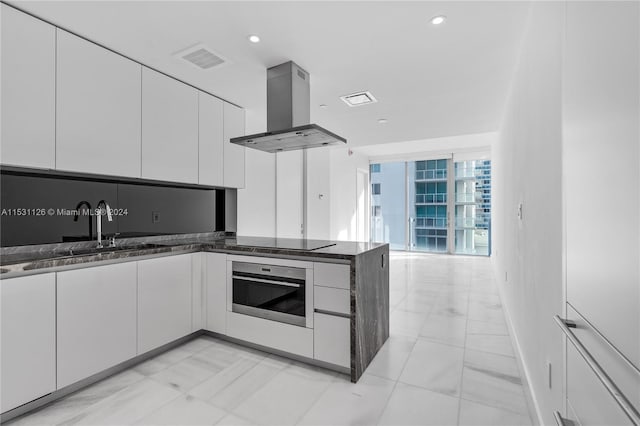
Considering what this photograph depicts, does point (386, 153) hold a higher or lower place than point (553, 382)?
higher

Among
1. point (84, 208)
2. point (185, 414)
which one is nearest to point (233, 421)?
point (185, 414)

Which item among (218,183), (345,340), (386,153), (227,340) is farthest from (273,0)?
(386,153)

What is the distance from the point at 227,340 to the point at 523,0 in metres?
3.39

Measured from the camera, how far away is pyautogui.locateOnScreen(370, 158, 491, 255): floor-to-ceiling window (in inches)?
309

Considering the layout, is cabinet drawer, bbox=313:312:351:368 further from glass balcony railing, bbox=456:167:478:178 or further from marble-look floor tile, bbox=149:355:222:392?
glass balcony railing, bbox=456:167:478:178

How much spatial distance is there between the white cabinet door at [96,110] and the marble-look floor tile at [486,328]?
11.5ft

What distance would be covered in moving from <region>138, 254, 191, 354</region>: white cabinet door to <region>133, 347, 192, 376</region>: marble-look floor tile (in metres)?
0.11

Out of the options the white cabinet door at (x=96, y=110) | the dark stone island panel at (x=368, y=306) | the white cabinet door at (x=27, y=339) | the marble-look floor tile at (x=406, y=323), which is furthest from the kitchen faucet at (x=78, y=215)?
the marble-look floor tile at (x=406, y=323)

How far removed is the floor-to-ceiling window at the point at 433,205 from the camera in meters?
7.86

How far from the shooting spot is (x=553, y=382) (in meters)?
1.37

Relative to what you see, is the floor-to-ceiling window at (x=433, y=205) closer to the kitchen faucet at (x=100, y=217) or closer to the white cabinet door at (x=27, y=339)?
the kitchen faucet at (x=100, y=217)

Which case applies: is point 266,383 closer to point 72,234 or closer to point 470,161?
point 72,234

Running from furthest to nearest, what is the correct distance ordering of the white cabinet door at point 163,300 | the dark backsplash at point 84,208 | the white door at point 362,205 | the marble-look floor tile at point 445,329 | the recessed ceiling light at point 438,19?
the white door at point 362,205 → the marble-look floor tile at point 445,329 → the white cabinet door at point 163,300 → the dark backsplash at point 84,208 → the recessed ceiling light at point 438,19

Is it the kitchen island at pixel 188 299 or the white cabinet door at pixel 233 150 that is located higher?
the white cabinet door at pixel 233 150
